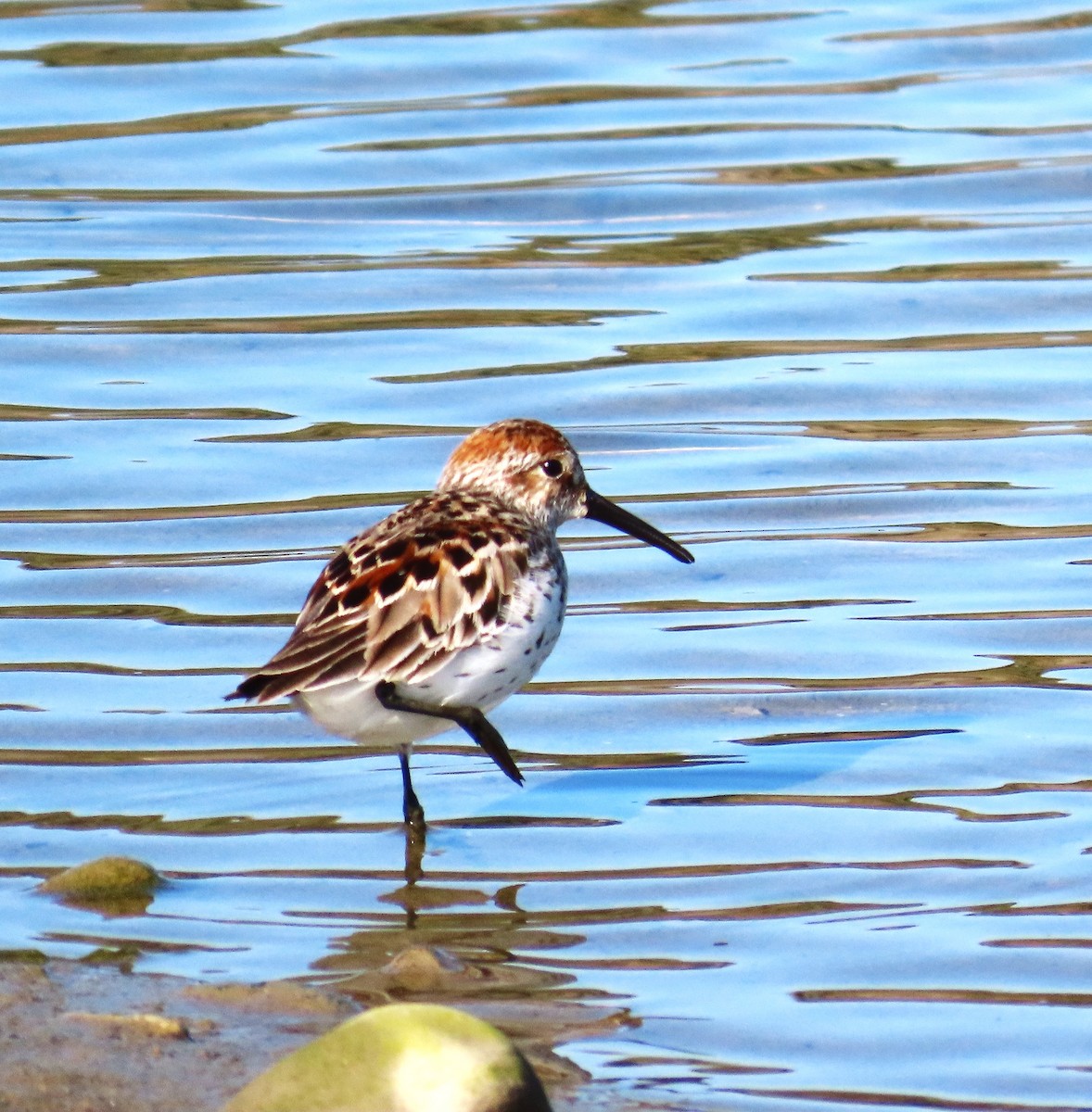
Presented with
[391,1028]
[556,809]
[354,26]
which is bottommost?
[556,809]

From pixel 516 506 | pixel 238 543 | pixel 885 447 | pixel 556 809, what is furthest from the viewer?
pixel 885 447

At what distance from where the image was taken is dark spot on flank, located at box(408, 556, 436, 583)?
7094 mm

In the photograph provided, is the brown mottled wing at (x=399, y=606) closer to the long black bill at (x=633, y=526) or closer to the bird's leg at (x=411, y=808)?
the bird's leg at (x=411, y=808)

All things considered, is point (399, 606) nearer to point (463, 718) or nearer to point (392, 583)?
point (392, 583)

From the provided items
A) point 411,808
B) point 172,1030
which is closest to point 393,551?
point 411,808

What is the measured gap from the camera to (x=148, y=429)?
10.6 m

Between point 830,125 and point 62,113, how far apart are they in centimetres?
475

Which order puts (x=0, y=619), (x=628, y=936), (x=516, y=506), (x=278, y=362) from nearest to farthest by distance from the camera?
1. (x=628, y=936)
2. (x=516, y=506)
3. (x=0, y=619)
4. (x=278, y=362)

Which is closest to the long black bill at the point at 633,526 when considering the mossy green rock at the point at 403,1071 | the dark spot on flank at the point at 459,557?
the dark spot on flank at the point at 459,557

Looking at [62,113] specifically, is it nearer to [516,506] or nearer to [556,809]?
[516,506]

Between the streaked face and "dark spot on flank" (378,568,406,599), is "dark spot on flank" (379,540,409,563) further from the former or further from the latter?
the streaked face

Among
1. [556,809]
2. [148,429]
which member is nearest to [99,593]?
[148,429]

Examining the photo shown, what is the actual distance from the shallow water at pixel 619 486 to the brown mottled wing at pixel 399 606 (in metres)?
0.55

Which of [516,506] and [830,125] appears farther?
[830,125]
